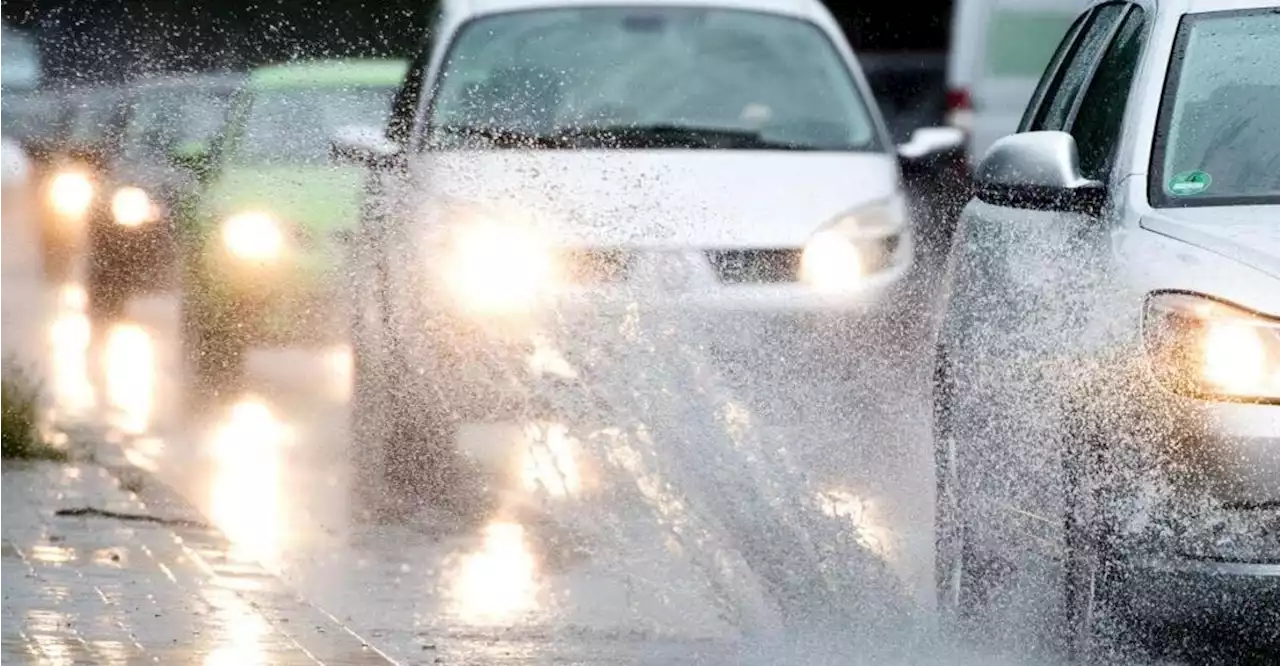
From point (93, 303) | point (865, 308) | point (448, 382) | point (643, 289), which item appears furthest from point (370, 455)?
point (93, 303)

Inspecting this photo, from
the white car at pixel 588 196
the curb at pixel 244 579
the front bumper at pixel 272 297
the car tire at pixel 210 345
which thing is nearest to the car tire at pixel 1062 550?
the curb at pixel 244 579

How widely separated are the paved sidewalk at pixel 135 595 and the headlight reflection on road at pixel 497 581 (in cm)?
46

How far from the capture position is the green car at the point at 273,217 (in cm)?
1224

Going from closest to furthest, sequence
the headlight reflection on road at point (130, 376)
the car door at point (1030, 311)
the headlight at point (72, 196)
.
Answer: the car door at point (1030, 311)
the headlight reflection on road at point (130, 376)
the headlight at point (72, 196)

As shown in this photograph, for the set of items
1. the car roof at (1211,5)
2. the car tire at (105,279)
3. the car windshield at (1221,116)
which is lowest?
the car tire at (105,279)

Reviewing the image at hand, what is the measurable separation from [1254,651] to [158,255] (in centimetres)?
848

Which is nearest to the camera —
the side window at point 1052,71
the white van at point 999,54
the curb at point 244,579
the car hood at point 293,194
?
the curb at point 244,579

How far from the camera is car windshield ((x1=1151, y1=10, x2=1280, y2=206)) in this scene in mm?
6824

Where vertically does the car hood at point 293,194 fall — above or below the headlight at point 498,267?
below

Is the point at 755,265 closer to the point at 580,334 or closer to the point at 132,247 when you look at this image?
the point at 580,334

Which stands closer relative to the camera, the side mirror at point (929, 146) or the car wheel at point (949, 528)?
the car wheel at point (949, 528)

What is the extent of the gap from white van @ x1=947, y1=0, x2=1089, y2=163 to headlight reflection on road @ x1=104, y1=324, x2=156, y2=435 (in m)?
9.70

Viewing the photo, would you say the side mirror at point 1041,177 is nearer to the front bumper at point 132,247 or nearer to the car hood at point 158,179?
the front bumper at point 132,247

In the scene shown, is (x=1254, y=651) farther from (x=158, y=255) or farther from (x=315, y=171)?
(x=158, y=255)
